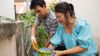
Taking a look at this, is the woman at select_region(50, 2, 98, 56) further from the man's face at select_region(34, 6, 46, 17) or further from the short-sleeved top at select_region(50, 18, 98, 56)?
the man's face at select_region(34, 6, 46, 17)

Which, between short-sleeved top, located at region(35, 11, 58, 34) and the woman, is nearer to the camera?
the woman

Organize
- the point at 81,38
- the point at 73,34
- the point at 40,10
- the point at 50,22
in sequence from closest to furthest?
the point at 81,38 < the point at 73,34 < the point at 40,10 < the point at 50,22

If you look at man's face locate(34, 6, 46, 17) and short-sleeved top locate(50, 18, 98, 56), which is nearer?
short-sleeved top locate(50, 18, 98, 56)

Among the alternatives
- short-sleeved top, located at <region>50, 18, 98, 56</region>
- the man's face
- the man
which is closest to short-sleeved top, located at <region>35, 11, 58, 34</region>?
the man

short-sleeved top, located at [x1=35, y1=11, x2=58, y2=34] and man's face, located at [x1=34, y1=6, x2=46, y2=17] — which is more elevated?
man's face, located at [x1=34, y1=6, x2=46, y2=17]

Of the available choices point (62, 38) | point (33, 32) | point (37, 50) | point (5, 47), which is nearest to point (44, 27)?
point (33, 32)

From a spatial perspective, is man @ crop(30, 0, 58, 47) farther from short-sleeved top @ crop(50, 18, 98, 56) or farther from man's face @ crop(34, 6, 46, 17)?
short-sleeved top @ crop(50, 18, 98, 56)

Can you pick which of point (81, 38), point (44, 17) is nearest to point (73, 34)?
point (81, 38)

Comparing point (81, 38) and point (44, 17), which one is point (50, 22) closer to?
point (44, 17)

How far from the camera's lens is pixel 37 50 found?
262 centimetres

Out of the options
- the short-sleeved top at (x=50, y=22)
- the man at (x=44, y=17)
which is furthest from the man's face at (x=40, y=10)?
the short-sleeved top at (x=50, y=22)

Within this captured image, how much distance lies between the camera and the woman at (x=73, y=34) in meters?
2.62

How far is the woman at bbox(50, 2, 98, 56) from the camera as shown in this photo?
8.61 feet

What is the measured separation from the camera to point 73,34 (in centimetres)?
273
